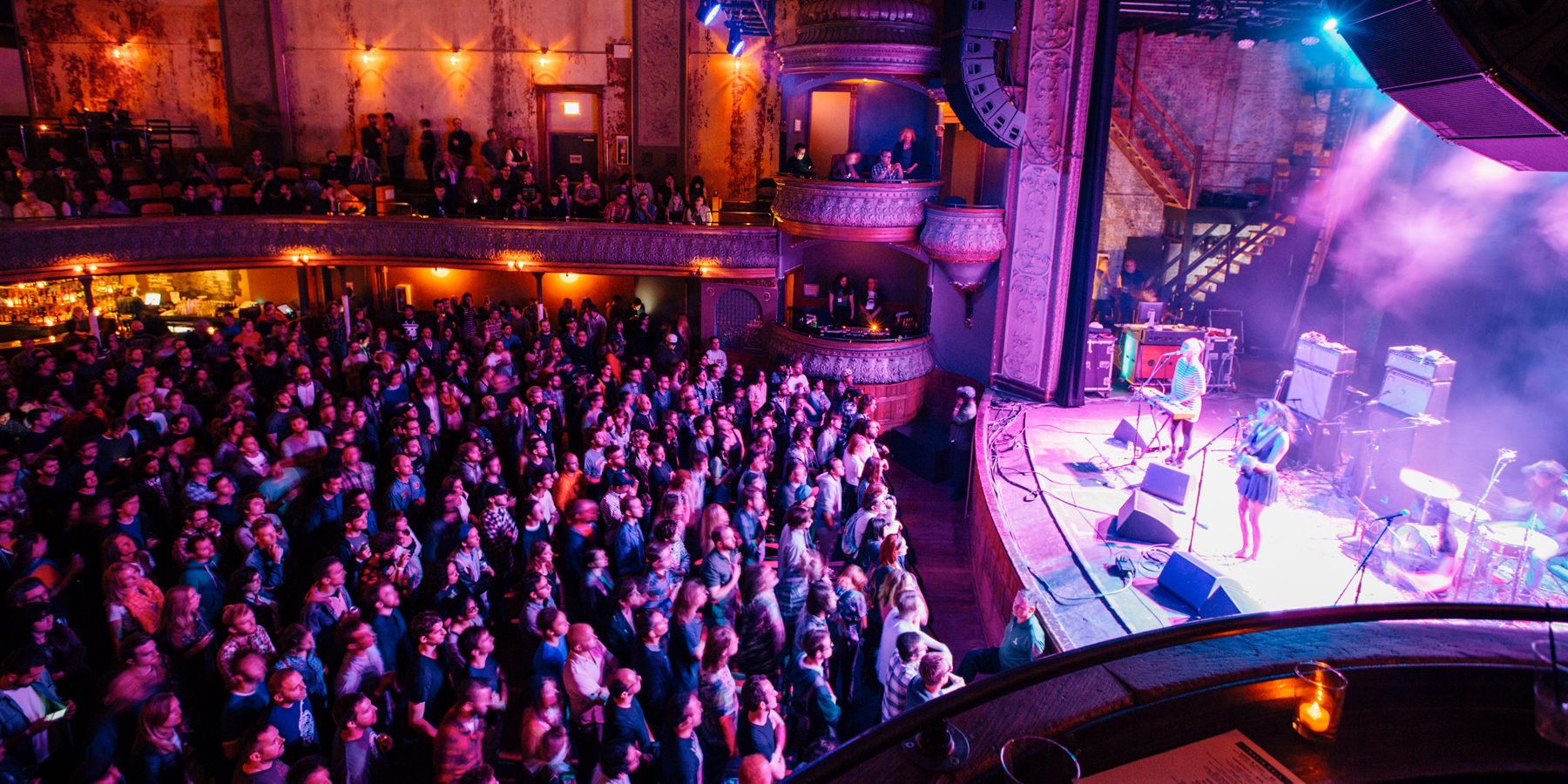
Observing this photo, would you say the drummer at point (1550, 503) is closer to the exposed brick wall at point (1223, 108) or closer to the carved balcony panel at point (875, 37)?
the carved balcony panel at point (875, 37)

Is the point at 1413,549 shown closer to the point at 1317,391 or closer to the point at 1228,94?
the point at 1317,391

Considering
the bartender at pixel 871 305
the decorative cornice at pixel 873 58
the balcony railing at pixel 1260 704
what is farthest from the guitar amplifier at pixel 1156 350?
the balcony railing at pixel 1260 704

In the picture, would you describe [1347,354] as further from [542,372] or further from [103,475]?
[103,475]

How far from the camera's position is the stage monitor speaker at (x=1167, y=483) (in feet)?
27.0

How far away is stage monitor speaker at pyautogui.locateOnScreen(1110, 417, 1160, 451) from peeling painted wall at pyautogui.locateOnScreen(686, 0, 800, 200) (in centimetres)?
813

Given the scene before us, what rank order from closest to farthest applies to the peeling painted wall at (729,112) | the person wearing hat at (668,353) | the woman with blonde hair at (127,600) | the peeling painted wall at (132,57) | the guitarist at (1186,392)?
the woman with blonde hair at (127,600), the guitarist at (1186,392), the person wearing hat at (668,353), the peeling painted wall at (729,112), the peeling painted wall at (132,57)

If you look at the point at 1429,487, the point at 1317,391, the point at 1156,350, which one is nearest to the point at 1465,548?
the point at 1429,487

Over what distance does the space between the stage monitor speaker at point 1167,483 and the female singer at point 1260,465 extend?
0.92m

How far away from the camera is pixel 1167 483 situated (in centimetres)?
832

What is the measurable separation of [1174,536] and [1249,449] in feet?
3.24

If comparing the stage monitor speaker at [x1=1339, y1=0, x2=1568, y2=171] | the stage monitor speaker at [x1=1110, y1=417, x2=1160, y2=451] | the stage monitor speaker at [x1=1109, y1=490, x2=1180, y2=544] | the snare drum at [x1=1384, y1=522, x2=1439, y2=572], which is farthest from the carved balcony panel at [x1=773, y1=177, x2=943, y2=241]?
the stage monitor speaker at [x1=1339, y1=0, x2=1568, y2=171]

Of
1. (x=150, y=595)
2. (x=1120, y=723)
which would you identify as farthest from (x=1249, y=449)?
(x=150, y=595)

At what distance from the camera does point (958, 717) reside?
2.13 m

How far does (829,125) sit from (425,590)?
11.3 metres
